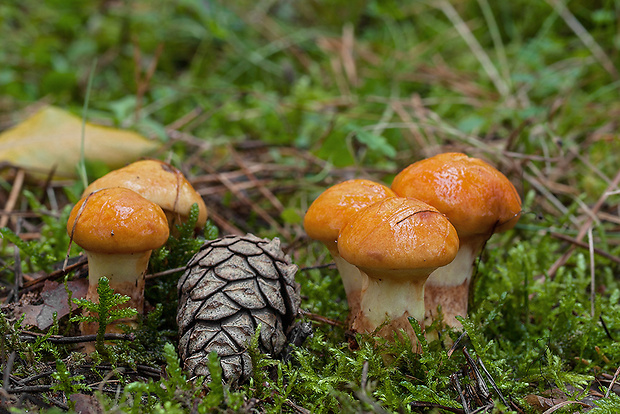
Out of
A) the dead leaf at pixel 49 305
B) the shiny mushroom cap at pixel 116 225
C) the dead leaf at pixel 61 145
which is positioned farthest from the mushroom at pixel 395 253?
the dead leaf at pixel 61 145

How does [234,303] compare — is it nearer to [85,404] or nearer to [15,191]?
[85,404]

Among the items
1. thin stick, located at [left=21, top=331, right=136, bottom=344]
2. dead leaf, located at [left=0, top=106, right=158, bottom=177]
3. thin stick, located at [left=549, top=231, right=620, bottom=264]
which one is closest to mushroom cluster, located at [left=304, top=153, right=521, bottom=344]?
thin stick, located at [left=21, top=331, right=136, bottom=344]

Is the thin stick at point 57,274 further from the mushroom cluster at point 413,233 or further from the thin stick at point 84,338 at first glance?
the mushroom cluster at point 413,233

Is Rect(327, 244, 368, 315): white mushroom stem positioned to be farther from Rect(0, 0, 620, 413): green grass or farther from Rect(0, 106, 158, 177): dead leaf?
Rect(0, 106, 158, 177): dead leaf

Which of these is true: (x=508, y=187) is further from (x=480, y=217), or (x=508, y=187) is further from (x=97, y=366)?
(x=97, y=366)

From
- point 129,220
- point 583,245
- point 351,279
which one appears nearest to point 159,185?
point 129,220

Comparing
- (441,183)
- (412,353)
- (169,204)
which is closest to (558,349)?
(412,353)
